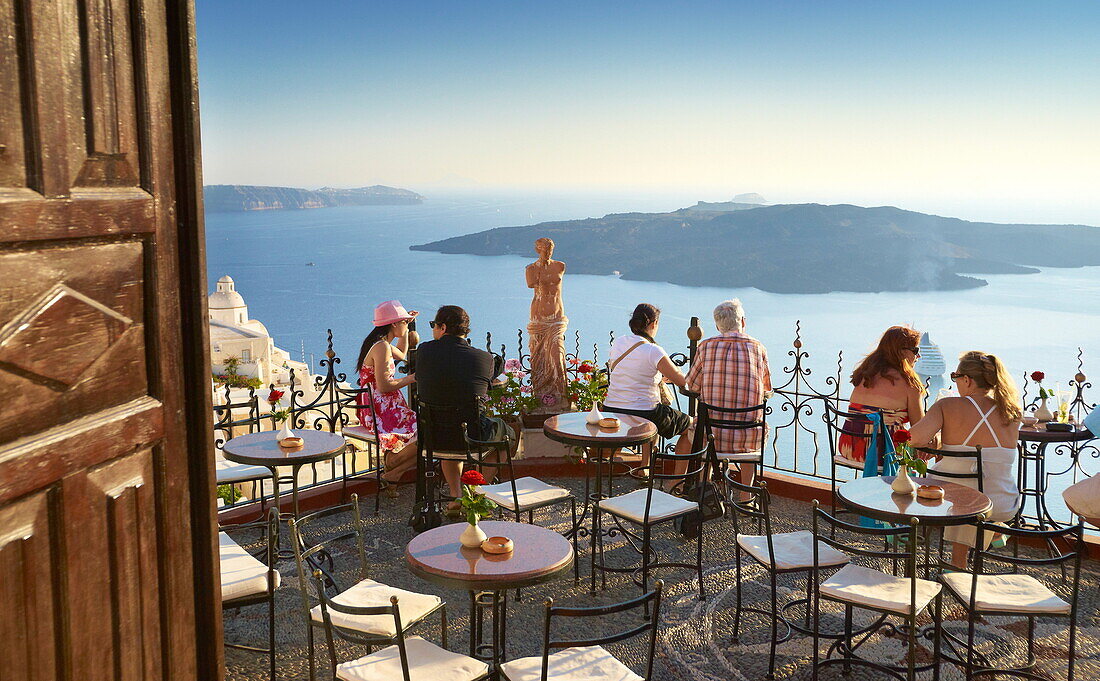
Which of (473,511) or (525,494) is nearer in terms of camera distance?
(473,511)

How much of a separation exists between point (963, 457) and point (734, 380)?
5.59 feet

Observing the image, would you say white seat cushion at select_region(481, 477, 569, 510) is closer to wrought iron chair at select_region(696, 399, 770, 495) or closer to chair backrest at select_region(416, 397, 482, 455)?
chair backrest at select_region(416, 397, 482, 455)

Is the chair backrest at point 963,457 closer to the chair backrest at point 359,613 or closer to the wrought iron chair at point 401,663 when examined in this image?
the wrought iron chair at point 401,663

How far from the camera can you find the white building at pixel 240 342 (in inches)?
1857

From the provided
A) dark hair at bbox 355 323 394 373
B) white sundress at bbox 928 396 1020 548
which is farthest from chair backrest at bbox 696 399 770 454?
dark hair at bbox 355 323 394 373

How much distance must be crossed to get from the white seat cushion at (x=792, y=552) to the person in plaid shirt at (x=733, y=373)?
169 cm

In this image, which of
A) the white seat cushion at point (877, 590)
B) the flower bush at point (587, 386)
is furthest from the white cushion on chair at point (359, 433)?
the white seat cushion at point (877, 590)

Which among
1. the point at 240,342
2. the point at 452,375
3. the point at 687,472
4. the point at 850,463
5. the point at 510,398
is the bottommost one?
the point at 240,342

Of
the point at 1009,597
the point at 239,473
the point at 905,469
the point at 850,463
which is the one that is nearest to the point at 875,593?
the point at 1009,597

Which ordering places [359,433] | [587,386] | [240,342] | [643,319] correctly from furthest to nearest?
[240,342] < [587,386] < [359,433] < [643,319]

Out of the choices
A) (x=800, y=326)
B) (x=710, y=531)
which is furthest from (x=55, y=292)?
(x=800, y=326)

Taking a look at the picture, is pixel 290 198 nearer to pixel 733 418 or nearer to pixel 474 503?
pixel 733 418

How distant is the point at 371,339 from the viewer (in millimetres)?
6641

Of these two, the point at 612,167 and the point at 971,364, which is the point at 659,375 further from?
the point at 612,167
